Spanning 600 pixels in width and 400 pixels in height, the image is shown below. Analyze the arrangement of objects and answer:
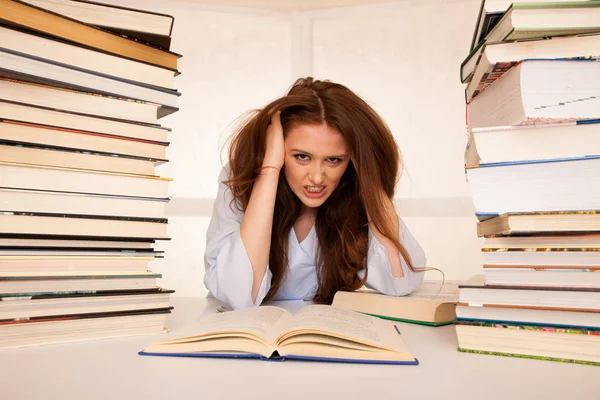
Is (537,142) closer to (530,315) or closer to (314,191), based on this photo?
(530,315)

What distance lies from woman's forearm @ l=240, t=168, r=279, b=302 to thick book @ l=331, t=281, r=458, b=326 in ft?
0.97

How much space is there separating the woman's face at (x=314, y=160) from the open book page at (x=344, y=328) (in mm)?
742

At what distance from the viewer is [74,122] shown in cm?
111

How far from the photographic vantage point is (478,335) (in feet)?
3.27

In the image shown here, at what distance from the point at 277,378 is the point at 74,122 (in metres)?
0.64

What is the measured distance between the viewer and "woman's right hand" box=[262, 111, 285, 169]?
1.80m

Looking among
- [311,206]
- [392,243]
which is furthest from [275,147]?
[392,243]

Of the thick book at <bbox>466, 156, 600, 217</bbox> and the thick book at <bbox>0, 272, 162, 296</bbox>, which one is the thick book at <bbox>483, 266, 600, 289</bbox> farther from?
the thick book at <bbox>0, 272, 162, 296</bbox>

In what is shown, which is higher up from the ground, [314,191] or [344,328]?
[314,191]

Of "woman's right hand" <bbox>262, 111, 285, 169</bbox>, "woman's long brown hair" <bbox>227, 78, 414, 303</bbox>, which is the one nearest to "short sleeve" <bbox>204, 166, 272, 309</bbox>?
"woman's long brown hair" <bbox>227, 78, 414, 303</bbox>

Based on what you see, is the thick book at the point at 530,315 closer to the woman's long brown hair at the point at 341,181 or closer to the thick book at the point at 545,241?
the thick book at the point at 545,241

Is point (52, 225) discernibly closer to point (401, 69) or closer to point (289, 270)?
point (289, 270)

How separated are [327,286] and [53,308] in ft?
3.38

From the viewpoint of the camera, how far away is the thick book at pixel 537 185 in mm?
930
